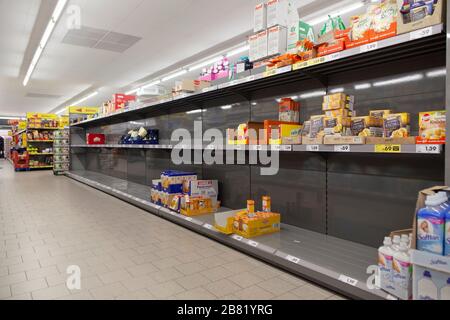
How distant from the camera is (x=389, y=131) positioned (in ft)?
6.73

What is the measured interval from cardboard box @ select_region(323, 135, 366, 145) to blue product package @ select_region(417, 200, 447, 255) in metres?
0.64

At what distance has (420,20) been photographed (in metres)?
1.76

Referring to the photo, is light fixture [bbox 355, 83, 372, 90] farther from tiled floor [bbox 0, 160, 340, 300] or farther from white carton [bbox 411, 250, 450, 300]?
tiled floor [bbox 0, 160, 340, 300]

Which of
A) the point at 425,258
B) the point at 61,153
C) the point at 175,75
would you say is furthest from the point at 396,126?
the point at 61,153

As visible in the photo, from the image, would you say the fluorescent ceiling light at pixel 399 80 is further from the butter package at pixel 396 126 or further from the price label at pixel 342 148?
the price label at pixel 342 148

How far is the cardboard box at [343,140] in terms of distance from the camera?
2.03 meters

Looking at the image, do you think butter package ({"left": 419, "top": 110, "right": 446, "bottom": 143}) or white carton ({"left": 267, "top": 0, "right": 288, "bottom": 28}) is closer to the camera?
butter package ({"left": 419, "top": 110, "right": 446, "bottom": 143})

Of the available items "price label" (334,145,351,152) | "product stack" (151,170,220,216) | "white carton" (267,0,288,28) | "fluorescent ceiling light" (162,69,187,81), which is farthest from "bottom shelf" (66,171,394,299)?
"fluorescent ceiling light" (162,69,187,81)

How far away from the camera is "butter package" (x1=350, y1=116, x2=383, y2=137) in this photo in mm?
2111

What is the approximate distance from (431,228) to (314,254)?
0.97 m

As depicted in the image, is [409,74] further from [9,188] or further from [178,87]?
[9,188]

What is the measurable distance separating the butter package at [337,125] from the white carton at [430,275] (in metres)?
0.96

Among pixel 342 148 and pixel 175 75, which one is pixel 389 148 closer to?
pixel 342 148

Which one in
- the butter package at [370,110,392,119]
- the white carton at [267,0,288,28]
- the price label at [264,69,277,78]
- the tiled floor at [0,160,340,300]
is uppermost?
the white carton at [267,0,288,28]
